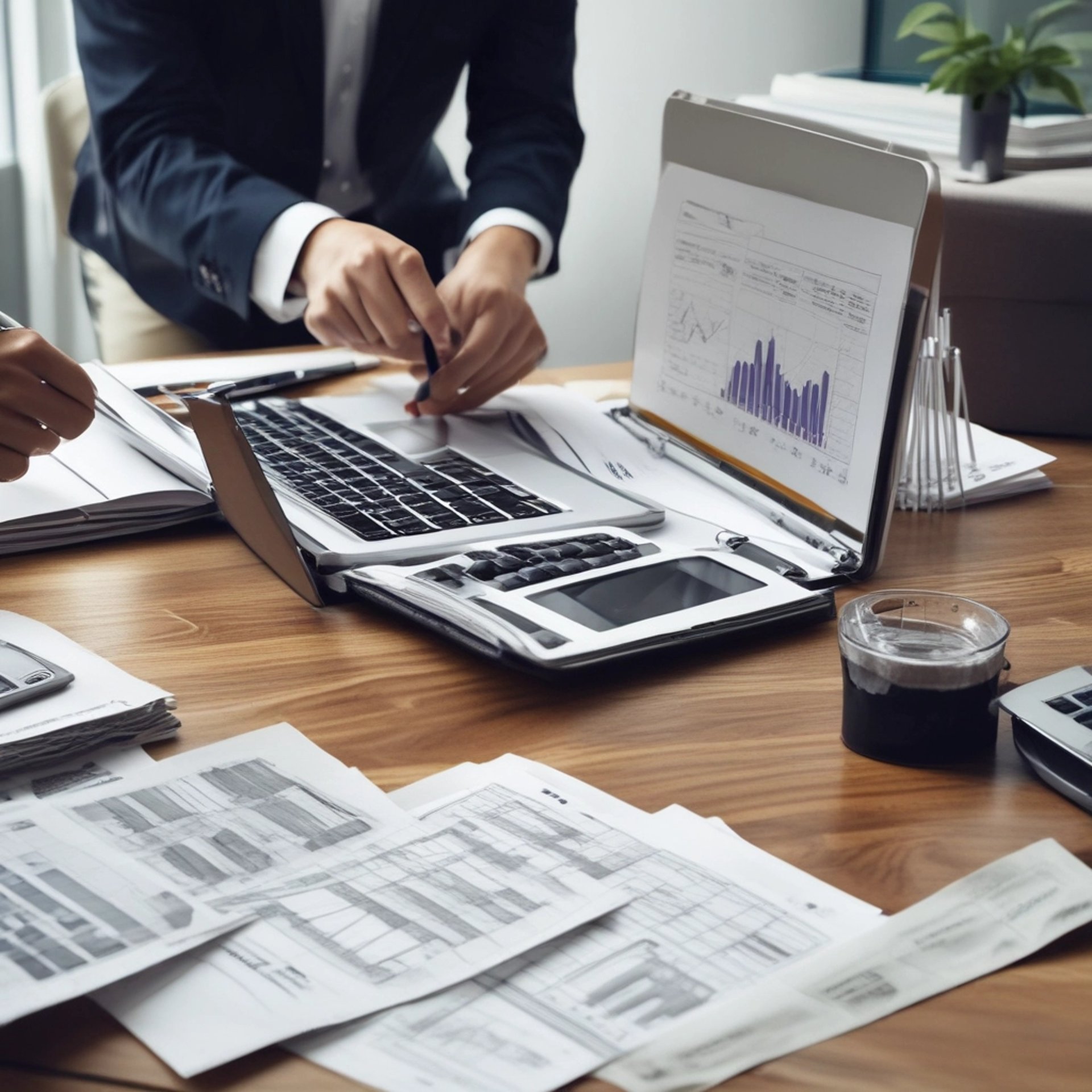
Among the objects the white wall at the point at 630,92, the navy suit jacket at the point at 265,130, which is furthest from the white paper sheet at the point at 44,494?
the white wall at the point at 630,92

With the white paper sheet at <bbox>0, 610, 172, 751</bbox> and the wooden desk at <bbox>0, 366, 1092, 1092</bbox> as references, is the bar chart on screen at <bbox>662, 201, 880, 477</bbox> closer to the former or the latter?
the wooden desk at <bbox>0, 366, 1092, 1092</bbox>

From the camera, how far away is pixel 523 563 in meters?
0.81

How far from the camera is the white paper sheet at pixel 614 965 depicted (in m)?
0.45

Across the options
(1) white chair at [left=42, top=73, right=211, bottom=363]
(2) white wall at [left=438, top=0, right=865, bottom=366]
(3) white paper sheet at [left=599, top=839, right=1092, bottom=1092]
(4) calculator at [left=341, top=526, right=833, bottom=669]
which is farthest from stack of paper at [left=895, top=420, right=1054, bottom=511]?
(2) white wall at [left=438, top=0, right=865, bottom=366]

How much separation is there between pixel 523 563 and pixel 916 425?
14.8 inches

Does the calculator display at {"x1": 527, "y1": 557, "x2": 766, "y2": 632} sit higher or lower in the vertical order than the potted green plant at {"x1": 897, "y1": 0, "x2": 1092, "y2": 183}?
lower

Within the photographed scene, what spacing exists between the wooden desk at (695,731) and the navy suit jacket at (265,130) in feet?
1.84

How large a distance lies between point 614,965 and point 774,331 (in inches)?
22.3

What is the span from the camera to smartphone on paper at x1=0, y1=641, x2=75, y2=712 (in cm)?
66

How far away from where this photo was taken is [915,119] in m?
1.46

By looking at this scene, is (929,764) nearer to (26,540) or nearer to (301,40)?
(26,540)

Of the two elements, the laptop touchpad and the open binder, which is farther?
the laptop touchpad

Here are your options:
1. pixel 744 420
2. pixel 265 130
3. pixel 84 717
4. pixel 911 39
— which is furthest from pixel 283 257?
pixel 911 39

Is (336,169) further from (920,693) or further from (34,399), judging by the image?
(920,693)
